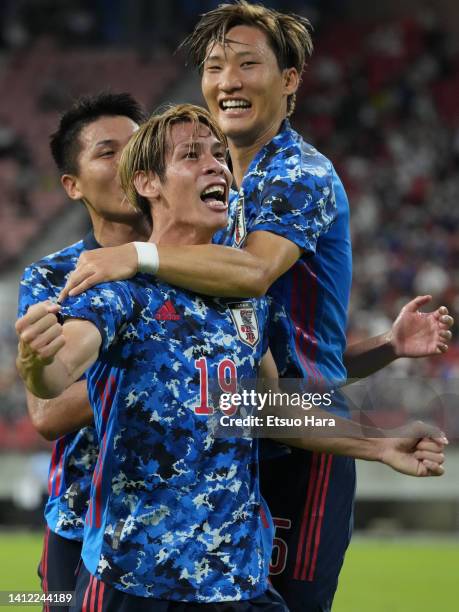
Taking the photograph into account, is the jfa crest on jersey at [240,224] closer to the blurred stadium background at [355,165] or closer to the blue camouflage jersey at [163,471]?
the blue camouflage jersey at [163,471]

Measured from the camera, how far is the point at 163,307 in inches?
137

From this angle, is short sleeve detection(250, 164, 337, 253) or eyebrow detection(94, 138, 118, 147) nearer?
short sleeve detection(250, 164, 337, 253)

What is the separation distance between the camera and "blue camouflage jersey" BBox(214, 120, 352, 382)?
4.15m

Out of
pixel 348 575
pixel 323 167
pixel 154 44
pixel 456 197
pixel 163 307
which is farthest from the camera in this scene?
pixel 154 44

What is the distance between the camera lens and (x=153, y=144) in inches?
147

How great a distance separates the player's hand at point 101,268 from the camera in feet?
11.1

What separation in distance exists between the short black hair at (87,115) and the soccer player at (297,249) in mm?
534

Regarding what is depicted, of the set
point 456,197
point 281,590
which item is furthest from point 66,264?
point 456,197

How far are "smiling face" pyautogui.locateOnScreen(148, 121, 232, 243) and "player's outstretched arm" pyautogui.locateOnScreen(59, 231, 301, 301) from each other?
0.09 m

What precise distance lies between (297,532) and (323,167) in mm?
1393

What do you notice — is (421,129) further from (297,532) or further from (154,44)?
(297,532)

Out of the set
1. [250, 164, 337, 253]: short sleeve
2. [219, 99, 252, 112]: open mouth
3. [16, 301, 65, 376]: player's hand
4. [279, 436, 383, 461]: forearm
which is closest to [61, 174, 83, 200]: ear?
[219, 99, 252, 112]: open mouth

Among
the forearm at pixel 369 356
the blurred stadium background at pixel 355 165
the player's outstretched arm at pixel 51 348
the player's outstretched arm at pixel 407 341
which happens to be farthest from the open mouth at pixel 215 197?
the blurred stadium background at pixel 355 165

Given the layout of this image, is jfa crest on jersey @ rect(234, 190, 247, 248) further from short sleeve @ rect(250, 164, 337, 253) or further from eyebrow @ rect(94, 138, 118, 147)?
eyebrow @ rect(94, 138, 118, 147)
